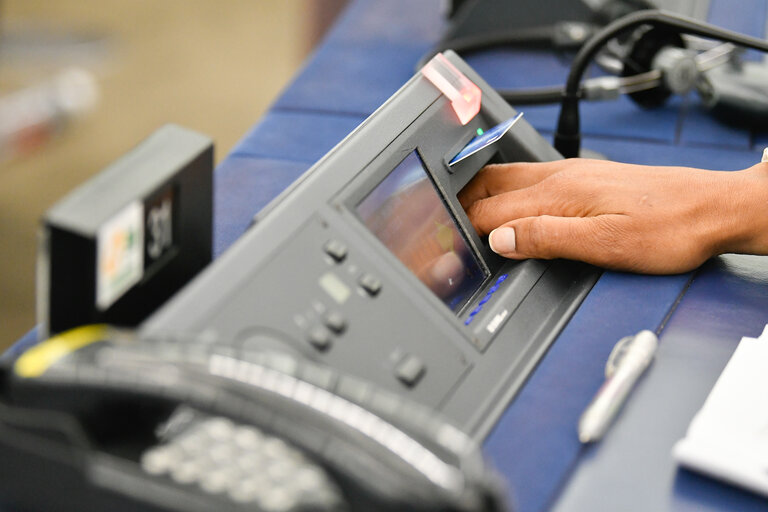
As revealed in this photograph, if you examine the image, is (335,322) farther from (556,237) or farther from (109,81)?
(109,81)

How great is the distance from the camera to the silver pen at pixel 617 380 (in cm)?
61

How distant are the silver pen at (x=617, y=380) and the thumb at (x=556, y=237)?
0.33ft

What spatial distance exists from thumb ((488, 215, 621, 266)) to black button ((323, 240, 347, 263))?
204 millimetres

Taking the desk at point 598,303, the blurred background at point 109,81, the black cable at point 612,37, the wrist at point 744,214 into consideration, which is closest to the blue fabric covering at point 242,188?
the desk at point 598,303

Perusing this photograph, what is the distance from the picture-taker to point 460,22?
56.7 inches

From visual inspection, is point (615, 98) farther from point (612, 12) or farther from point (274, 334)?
point (274, 334)

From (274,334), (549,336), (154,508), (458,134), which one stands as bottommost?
(154,508)

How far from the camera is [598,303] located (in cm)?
77

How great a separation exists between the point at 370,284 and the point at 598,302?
0.82 ft

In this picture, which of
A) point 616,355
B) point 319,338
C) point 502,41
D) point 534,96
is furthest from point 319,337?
point 502,41

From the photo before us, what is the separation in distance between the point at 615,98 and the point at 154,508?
90cm

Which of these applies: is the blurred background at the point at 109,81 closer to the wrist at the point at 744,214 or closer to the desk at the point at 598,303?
the desk at the point at 598,303

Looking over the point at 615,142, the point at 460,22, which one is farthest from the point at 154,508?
the point at 460,22

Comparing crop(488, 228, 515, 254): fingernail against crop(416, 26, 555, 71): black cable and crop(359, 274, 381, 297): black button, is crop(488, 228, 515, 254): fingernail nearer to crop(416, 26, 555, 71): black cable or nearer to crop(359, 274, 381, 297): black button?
crop(359, 274, 381, 297): black button
